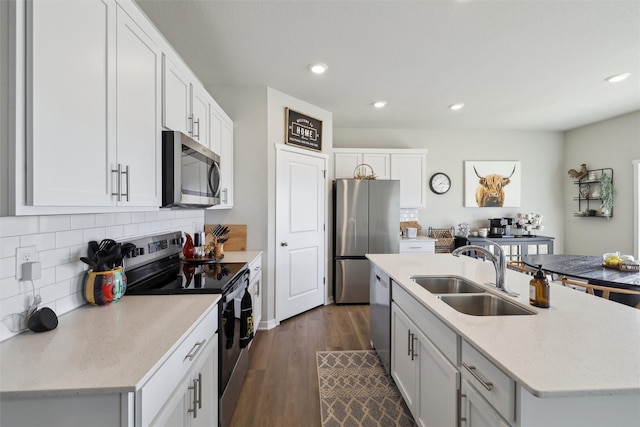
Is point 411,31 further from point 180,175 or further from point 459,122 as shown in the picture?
point 459,122

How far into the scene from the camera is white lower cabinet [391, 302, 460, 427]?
3.90 ft

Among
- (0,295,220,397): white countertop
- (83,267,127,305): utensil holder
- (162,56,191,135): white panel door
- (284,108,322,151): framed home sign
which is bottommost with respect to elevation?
(0,295,220,397): white countertop

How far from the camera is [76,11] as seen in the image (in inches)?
37.7

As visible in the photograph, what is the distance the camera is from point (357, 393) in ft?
6.46

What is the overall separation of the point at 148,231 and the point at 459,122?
14.8 ft

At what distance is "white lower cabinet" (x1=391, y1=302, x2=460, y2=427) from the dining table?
1.32m

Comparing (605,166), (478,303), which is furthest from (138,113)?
(605,166)

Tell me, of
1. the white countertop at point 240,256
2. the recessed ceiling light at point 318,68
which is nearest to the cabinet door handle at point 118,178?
the white countertop at point 240,256

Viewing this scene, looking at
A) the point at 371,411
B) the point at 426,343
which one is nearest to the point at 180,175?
the point at 426,343

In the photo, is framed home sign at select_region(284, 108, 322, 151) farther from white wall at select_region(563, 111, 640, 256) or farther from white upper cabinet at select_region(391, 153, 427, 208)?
white wall at select_region(563, 111, 640, 256)

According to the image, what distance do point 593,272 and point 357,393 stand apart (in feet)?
7.45

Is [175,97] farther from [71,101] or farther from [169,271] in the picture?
[169,271]

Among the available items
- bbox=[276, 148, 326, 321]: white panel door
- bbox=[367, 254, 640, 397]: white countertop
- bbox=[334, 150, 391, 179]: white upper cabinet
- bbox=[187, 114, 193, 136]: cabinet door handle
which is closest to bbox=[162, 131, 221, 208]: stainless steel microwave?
bbox=[187, 114, 193, 136]: cabinet door handle

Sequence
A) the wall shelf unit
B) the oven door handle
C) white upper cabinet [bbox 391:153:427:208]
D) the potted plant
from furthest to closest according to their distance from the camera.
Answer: white upper cabinet [bbox 391:153:427:208] < the wall shelf unit < the potted plant < the oven door handle
